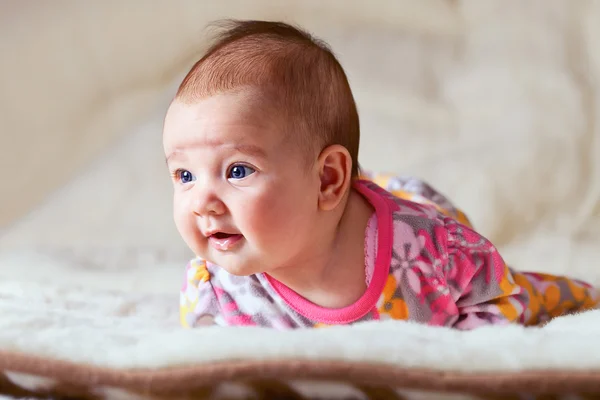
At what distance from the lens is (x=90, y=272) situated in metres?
1.39

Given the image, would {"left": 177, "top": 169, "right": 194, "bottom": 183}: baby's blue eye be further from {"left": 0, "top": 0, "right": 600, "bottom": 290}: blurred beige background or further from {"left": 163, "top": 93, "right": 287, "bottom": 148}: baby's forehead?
{"left": 0, "top": 0, "right": 600, "bottom": 290}: blurred beige background

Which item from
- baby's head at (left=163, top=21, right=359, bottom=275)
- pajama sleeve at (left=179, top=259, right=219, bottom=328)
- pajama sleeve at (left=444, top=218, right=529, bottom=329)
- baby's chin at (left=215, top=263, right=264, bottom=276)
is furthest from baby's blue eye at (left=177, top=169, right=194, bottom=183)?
pajama sleeve at (left=444, top=218, right=529, bottom=329)

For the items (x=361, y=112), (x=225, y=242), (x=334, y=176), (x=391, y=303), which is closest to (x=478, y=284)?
(x=391, y=303)

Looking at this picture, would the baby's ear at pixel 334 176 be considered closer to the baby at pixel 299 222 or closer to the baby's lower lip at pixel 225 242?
the baby at pixel 299 222

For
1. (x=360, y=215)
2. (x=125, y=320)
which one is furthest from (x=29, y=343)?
(x=360, y=215)

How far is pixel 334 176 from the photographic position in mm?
1007

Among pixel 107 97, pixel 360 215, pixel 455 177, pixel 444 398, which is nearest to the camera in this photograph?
pixel 444 398

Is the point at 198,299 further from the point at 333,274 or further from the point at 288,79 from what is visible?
the point at 288,79

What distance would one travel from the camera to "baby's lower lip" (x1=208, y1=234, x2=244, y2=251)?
3.07 ft

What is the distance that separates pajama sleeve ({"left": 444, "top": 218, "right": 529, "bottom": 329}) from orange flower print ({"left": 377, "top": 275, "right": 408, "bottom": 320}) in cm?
7

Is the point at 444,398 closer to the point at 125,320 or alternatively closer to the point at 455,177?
the point at 125,320

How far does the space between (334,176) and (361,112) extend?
0.81 m

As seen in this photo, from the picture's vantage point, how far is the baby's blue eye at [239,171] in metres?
0.92

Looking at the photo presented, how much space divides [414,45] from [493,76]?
0.71ft
